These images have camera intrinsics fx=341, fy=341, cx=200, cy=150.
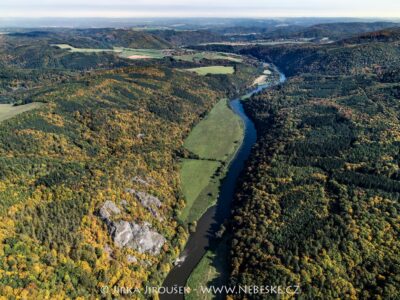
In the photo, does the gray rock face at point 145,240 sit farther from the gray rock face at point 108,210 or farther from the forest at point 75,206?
the gray rock face at point 108,210

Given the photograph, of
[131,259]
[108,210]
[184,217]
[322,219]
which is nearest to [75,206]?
[108,210]

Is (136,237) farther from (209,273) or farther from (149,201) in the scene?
(209,273)

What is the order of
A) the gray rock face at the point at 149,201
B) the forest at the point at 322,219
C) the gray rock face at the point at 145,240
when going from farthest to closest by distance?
the gray rock face at the point at 149,201, the gray rock face at the point at 145,240, the forest at the point at 322,219

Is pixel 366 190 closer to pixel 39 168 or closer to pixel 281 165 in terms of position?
pixel 281 165

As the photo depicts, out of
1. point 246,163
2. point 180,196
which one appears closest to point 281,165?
point 246,163

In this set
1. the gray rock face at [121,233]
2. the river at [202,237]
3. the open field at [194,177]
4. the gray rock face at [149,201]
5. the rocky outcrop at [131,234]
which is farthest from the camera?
the open field at [194,177]

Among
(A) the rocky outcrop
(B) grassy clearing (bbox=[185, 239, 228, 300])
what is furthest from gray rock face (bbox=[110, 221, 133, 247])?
(B) grassy clearing (bbox=[185, 239, 228, 300])

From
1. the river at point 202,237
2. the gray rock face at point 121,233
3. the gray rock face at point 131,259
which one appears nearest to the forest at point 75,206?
the gray rock face at point 131,259
